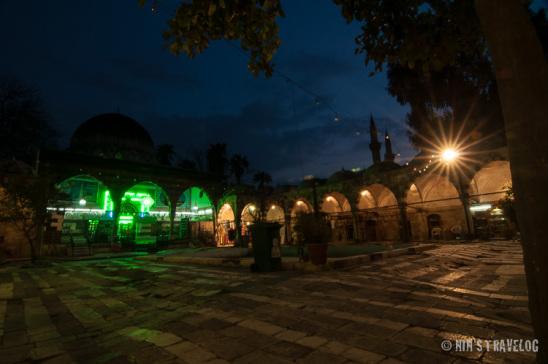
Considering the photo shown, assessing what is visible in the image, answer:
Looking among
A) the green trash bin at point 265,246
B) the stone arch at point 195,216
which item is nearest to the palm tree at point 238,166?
the stone arch at point 195,216

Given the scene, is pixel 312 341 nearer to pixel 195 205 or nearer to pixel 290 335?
pixel 290 335

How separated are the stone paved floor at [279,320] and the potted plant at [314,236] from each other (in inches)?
39.9

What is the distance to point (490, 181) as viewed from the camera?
738 inches

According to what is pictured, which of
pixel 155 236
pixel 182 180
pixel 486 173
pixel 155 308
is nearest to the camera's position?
pixel 155 308

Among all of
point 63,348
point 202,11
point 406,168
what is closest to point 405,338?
point 63,348

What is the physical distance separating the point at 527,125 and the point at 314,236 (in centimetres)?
586

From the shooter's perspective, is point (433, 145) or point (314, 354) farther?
point (433, 145)

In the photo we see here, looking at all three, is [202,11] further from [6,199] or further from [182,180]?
[182,180]

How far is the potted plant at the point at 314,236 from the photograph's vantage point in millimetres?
7035

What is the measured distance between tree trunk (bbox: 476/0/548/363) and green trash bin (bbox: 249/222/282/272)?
587 centimetres

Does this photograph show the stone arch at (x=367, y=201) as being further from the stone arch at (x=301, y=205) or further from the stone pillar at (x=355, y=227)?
the stone arch at (x=301, y=205)

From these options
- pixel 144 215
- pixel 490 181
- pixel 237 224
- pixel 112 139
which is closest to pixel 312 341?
pixel 490 181

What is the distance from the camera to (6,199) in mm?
15523

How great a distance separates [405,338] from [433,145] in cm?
2238
